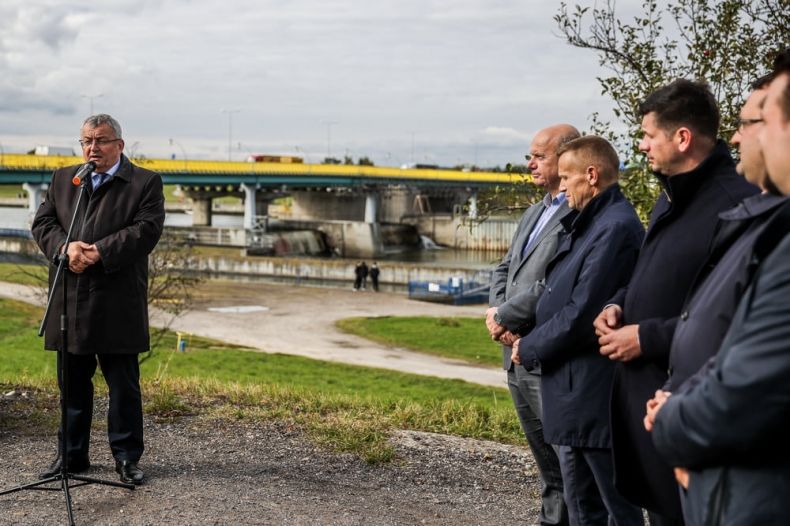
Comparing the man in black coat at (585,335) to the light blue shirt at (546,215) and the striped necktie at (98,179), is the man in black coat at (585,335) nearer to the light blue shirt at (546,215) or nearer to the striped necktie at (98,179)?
the light blue shirt at (546,215)

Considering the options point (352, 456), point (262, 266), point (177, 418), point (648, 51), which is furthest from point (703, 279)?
point (262, 266)

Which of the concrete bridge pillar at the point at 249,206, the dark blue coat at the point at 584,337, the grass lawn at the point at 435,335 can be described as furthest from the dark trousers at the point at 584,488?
the concrete bridge pillar at the point at 249,206

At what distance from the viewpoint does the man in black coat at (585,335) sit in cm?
430

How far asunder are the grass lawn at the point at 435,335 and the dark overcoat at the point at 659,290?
22729 millimetres

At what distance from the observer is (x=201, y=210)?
86.9 metres

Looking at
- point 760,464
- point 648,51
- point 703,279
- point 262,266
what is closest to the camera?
point 760,464

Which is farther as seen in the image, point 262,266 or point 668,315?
point 262,266

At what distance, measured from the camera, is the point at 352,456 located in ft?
22.9

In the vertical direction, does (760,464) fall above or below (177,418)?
above

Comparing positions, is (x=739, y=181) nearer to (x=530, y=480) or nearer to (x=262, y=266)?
(x=530, y=480)

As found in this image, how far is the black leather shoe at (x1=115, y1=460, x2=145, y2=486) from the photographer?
6.19 meters

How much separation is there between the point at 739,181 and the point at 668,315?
633 millimetres

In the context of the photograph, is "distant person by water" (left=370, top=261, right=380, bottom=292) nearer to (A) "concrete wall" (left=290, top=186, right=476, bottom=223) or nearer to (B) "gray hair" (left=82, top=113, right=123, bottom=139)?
(A) "concrete wall" (left=290, top=186, right=476, bottom=223)

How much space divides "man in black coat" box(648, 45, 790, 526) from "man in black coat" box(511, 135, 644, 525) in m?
1.62
